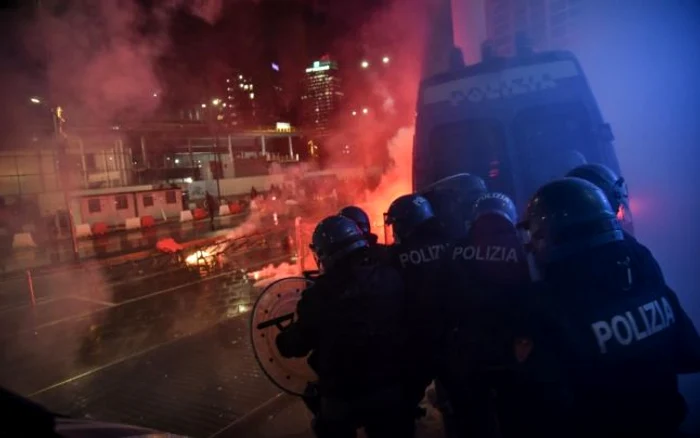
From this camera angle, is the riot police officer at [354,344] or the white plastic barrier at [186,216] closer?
the riot police officer at [354,344]

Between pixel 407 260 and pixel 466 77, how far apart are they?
9.03ft

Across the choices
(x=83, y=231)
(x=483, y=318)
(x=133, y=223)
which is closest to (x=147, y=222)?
(x=133, y=223)

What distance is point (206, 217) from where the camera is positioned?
26.7m

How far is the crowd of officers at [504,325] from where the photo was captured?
1.60 meters

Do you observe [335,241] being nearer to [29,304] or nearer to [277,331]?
[277,331]

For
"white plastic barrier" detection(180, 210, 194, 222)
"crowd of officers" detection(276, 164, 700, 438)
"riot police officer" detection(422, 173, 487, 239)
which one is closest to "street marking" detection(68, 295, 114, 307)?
"riot police officer" detection(422, 173, 487, 239)

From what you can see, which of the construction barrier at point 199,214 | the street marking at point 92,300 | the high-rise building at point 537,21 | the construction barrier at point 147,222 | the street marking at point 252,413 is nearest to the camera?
the street marking at point 252,413

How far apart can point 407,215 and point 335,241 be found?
0.72 meters

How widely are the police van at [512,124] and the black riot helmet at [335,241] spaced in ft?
7.73

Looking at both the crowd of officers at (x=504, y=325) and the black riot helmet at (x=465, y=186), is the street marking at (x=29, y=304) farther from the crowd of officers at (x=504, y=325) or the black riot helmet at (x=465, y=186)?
the crowd of officers at (x=504, y=325)

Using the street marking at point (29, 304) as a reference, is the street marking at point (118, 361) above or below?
below

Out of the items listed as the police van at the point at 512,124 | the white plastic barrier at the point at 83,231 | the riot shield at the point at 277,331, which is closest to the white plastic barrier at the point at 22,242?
the white plastic barrier at the point at 83,231

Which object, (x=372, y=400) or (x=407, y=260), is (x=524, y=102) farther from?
(x=372, y=400)

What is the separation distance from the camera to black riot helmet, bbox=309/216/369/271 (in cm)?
272
